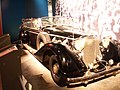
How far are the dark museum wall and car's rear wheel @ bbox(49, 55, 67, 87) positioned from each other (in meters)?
4.37

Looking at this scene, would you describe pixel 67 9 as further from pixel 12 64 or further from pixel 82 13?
pixel 12 64

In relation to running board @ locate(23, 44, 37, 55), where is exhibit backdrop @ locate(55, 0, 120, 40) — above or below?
above

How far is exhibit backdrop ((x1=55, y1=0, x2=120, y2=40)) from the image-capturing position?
559 centimetres

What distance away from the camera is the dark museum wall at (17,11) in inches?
298

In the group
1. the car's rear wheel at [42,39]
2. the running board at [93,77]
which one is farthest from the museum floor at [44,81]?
the car's rear wheel at [42,39]

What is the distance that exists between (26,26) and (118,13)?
288 centimetres

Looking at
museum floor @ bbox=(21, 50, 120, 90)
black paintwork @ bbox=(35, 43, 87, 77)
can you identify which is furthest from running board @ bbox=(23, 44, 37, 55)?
black paintwork @ bbox=(35, 43, 87, 77)

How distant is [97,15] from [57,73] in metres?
3.41

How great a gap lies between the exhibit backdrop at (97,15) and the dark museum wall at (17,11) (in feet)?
4.62

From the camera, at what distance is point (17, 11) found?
26.2 feet

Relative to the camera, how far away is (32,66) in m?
5.23

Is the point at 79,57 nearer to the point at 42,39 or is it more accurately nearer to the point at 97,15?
the point at 42,39

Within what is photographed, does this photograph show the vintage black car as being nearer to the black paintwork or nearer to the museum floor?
the black paintwork

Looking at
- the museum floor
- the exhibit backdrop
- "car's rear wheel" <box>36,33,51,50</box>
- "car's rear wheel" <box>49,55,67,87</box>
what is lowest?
the museum floor
